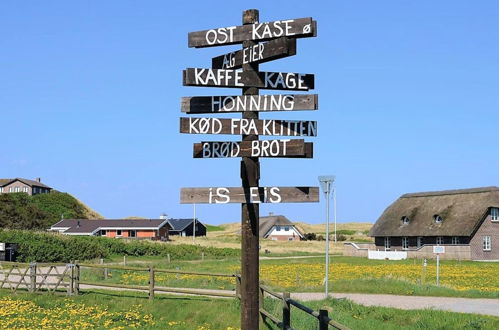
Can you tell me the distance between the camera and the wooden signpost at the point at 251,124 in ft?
32.5

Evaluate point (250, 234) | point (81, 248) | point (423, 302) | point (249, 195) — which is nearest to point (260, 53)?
point (249, 195)

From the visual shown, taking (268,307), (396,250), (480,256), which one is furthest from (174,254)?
(268,307)

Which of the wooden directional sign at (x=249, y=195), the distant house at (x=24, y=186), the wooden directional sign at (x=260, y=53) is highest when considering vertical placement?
the distant house at (x=24, y=186)

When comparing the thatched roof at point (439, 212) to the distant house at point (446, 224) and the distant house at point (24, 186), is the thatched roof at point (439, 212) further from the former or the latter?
the distant house at point (24, 186)

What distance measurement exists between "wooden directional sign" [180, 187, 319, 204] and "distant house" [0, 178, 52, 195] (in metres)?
133

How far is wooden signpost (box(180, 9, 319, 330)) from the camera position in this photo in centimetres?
991

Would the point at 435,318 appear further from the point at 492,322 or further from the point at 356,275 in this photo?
the point at 356,275

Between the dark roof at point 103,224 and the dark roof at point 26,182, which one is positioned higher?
the dark roof at point 26,182

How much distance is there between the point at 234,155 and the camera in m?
10.0

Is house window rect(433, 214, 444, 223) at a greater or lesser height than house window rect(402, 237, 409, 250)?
greater

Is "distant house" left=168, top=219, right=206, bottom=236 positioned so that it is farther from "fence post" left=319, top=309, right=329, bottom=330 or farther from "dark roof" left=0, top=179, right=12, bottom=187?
"fence post" left=319, top=309, right=329, bottom=330

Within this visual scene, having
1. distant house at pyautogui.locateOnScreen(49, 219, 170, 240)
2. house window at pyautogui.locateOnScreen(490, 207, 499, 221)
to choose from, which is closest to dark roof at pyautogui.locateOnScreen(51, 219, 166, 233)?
distant house at pyautogui.locateOnScreen(49, 219, 170, 240)

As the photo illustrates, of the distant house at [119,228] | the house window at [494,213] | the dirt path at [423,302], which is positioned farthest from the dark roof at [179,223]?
the dirt path at [423,302]

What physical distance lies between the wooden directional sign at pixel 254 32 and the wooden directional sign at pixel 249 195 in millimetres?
2282
